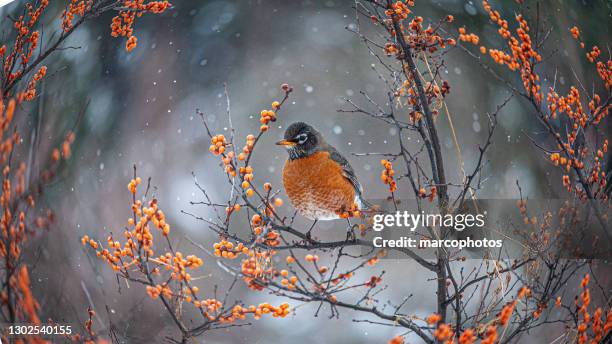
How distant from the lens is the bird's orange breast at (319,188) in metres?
0.73

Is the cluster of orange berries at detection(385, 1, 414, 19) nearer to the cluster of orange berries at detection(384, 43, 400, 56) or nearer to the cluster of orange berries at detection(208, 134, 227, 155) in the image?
the cluster of orange berries at detection(384, 43, 400, 56)

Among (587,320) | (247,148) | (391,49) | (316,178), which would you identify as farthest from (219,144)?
(587,320)

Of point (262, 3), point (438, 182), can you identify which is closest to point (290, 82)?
point (262, 3)

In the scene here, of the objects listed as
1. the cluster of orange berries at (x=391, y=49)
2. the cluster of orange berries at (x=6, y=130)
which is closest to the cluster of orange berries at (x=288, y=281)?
the cluster of orange berries at (x=391, y=49)

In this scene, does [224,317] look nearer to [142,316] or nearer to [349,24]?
[142,316]

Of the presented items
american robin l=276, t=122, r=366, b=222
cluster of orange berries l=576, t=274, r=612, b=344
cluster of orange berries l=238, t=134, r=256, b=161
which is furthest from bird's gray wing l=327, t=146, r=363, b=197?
cluster of orange berries l=576, t=274, r=612, b=344

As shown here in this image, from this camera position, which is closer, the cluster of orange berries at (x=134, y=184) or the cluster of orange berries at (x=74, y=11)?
the cluster of orange berries at (x=134, y=184)

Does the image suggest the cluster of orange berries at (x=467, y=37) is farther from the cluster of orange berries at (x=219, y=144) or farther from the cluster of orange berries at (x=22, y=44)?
the cluster of orange berries at (x=22, y=44)

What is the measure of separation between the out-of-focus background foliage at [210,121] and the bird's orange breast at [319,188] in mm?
40

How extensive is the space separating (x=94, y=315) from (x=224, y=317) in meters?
0.18

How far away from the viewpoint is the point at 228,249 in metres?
0.70

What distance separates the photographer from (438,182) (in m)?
0.69

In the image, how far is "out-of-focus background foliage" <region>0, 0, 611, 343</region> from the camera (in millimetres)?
729

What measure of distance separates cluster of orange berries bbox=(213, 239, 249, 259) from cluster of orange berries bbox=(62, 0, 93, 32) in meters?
0.41
